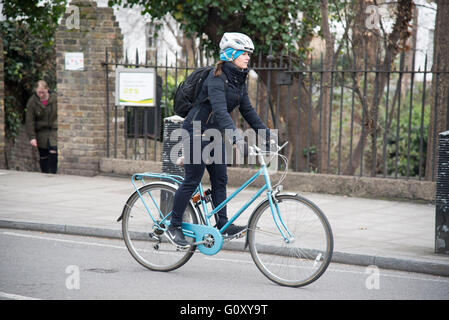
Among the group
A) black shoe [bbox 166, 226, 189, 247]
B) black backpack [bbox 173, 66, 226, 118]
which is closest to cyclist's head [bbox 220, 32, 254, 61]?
black backpack [bbox 173, 66, 226, 118]

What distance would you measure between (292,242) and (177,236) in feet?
3.39

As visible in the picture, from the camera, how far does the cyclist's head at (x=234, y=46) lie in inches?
220

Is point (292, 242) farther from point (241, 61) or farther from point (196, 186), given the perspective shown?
point (241, 61)

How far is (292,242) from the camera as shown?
547 cm

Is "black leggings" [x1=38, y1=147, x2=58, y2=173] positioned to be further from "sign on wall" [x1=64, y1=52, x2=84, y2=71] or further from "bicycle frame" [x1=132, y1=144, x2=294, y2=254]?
"bicycle frame" [x1=132, y1=144, x2=294, y2=254]

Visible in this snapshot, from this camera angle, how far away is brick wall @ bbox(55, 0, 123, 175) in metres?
12.2

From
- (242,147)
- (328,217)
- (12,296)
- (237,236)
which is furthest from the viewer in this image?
(328,217)

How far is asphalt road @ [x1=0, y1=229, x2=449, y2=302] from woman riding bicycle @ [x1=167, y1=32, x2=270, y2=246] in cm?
44

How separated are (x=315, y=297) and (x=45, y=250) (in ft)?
9.61

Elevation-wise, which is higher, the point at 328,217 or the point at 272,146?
the point at 272,146

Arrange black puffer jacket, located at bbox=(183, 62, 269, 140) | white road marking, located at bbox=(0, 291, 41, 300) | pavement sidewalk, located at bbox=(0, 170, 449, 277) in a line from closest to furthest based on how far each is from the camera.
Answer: white road marking, located at bbox=(0, 291, 41, 300) → black puffer jacket, located at bbox=(183, 62, 269, 140) → pavement sidewalk, located at bbox=(0, 170, 449, 277)

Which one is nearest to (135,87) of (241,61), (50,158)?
(50,158)

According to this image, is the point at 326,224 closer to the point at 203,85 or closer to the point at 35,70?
the point at 203,85

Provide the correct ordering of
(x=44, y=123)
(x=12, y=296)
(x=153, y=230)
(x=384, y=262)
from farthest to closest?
(x=44, y=123), (x=384, y=262), (x=153, y=230), (x=12, y=296)
